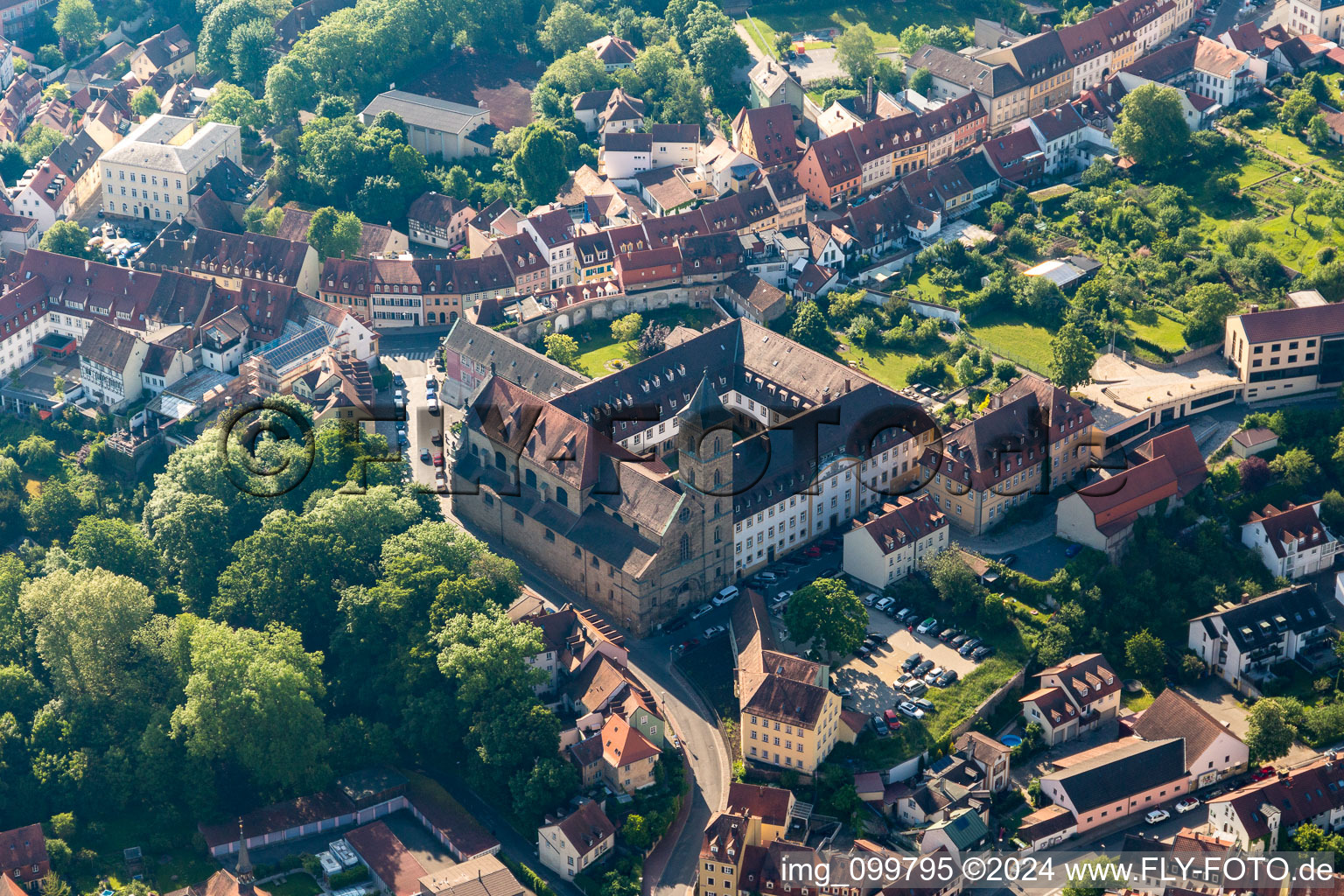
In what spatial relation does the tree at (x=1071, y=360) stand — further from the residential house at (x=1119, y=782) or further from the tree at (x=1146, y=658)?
the residential house at (x=1119, y=782)

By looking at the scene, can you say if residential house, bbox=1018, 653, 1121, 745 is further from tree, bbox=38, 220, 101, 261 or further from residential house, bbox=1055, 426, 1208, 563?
tree, bbox=38, 220, 101, 261

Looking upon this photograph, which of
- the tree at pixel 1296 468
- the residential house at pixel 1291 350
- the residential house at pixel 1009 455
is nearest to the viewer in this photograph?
the residential house at pixel 1009 455

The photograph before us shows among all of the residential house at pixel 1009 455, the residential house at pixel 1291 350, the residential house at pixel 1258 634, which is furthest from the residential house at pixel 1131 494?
the residential house at pixel 1291 350

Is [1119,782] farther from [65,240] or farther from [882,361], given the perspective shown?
[65,240]

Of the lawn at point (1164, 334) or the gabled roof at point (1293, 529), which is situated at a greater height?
the lawn at point (1164, 334)

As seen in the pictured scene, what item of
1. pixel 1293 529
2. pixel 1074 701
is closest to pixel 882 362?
pixel 1293 529

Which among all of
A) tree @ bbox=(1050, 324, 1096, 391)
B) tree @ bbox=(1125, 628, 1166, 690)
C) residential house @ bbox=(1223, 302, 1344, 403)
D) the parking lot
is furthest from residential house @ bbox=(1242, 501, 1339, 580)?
the parking lot
